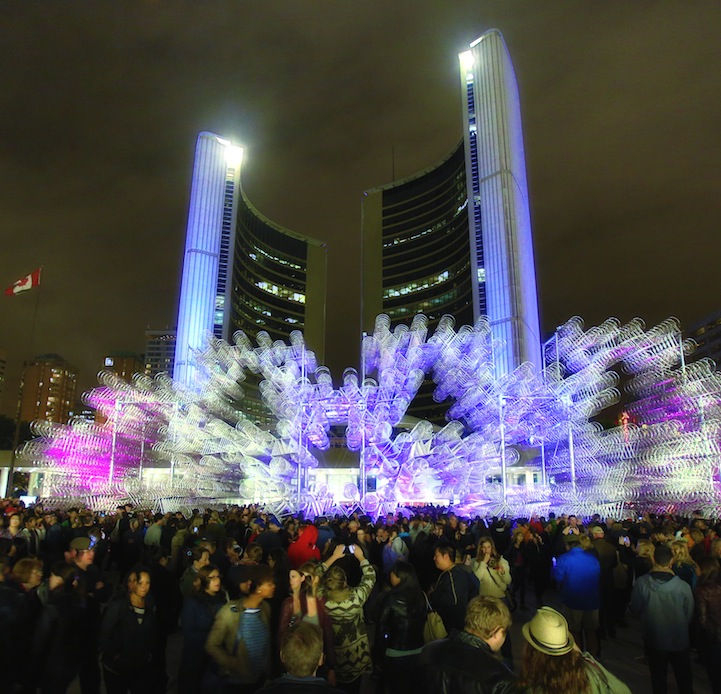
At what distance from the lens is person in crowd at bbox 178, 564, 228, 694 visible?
4.91 m

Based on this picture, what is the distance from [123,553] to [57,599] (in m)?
8.48

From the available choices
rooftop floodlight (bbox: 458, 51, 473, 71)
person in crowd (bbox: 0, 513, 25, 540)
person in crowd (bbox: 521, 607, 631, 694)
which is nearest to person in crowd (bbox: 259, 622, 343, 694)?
person in crowd (bbox: 521, 607, 631, 694)

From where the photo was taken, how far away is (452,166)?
328 feet

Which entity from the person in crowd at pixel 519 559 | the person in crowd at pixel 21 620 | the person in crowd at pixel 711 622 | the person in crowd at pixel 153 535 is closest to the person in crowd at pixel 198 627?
the person in crowd at pixel 21 620

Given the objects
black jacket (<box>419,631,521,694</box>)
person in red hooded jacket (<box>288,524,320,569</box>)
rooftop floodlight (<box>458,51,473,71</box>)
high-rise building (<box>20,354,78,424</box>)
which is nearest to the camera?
black jacket (<box>419,631,521,694</box>)

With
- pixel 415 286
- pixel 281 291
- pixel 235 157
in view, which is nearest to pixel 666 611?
pixel 235 157

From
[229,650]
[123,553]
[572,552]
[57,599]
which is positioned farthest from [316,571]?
[123,553]

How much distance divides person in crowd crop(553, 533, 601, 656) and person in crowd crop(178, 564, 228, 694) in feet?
13.7

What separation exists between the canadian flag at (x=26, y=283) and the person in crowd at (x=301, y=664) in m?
35.7

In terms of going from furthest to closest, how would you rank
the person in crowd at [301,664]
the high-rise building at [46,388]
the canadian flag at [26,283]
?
the high-rise building at [46,388]
the canadian flag at [26,283]
the person in crowd at [301,664]

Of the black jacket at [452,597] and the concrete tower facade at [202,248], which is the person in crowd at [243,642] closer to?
the black jacket at [452,597]

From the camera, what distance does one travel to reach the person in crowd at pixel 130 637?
4.81 meters

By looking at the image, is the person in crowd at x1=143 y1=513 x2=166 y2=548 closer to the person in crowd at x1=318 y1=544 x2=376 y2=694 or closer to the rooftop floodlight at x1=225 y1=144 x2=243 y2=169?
the person in crowd at x1=318 y1=544 x2=376 y2=694

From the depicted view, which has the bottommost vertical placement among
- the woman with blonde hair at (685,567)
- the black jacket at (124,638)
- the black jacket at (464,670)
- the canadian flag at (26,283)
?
the black jacket at (124,638)
